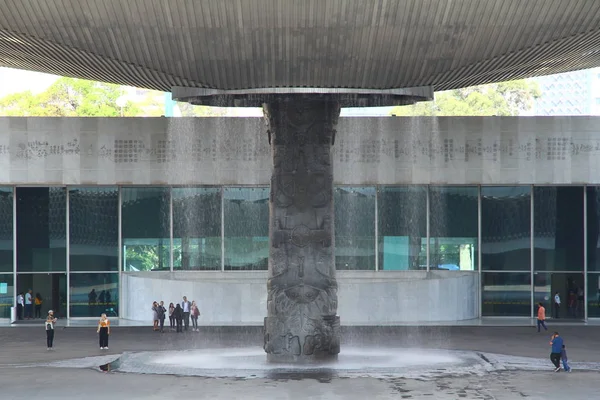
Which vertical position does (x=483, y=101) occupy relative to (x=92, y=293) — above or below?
above

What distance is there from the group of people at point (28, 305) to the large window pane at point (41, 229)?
974mm

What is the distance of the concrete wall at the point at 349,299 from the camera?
39.4 metres

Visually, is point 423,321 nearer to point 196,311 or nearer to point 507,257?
point 507,257

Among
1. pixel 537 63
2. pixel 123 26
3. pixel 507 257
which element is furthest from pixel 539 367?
pixel 507 257

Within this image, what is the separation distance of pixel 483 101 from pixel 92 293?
2354 inches

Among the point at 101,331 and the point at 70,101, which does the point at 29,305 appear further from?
the point at 70,101

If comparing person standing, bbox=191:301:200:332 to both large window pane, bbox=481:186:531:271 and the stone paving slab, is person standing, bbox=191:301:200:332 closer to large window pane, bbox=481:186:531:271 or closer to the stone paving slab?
the stone paving slab

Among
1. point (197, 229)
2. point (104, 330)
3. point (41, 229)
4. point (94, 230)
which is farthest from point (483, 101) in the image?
point (104, 330)

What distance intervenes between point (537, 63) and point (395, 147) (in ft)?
43.0

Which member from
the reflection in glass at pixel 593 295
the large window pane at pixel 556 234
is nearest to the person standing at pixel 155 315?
the large window pane at pixel 556 234

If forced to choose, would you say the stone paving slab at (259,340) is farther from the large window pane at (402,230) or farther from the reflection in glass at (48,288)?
the large window pane at (402,230)

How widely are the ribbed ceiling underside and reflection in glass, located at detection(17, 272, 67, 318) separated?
1719cm

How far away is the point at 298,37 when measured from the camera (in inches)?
932

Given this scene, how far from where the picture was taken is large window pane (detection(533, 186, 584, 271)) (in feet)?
139
